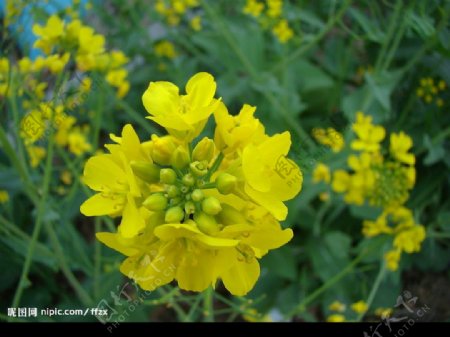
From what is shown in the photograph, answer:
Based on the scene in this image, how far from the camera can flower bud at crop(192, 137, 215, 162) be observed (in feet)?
2.89

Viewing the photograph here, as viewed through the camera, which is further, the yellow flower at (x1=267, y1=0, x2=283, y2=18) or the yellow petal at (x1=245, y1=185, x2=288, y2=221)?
the yellow flower at (x1=267, y1=0, x2=283, y2=18)

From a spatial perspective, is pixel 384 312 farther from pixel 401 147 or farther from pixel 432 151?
pixel 432 151

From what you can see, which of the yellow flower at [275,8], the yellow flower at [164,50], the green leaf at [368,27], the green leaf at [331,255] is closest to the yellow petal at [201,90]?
the green leaf at [368,27]

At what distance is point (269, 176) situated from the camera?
0.82 meters

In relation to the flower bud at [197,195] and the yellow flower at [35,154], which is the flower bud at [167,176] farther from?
the yellow flower at [35,154]

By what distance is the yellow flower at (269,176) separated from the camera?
791 mm

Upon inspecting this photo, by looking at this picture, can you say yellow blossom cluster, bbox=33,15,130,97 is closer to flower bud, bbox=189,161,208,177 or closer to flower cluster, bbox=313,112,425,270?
flower bud, bbox=189,161,208,177

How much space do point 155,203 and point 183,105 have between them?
6.4 inches

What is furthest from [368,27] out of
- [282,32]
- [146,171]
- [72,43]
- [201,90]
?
[146,171]

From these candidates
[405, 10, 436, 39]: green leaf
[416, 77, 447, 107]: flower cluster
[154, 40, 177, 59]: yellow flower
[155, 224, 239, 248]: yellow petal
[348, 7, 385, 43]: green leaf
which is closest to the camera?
[155, 224, 239, 248]: yellow petal

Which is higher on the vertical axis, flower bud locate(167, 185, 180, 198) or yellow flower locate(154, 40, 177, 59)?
flower bud locate(167, 185, 180, 198)

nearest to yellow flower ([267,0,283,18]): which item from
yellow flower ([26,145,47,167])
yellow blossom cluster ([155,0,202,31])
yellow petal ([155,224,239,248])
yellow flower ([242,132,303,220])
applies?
yellow blossom cluster ([155,0,202,31])

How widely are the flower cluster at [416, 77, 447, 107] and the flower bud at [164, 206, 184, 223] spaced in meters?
1.15
